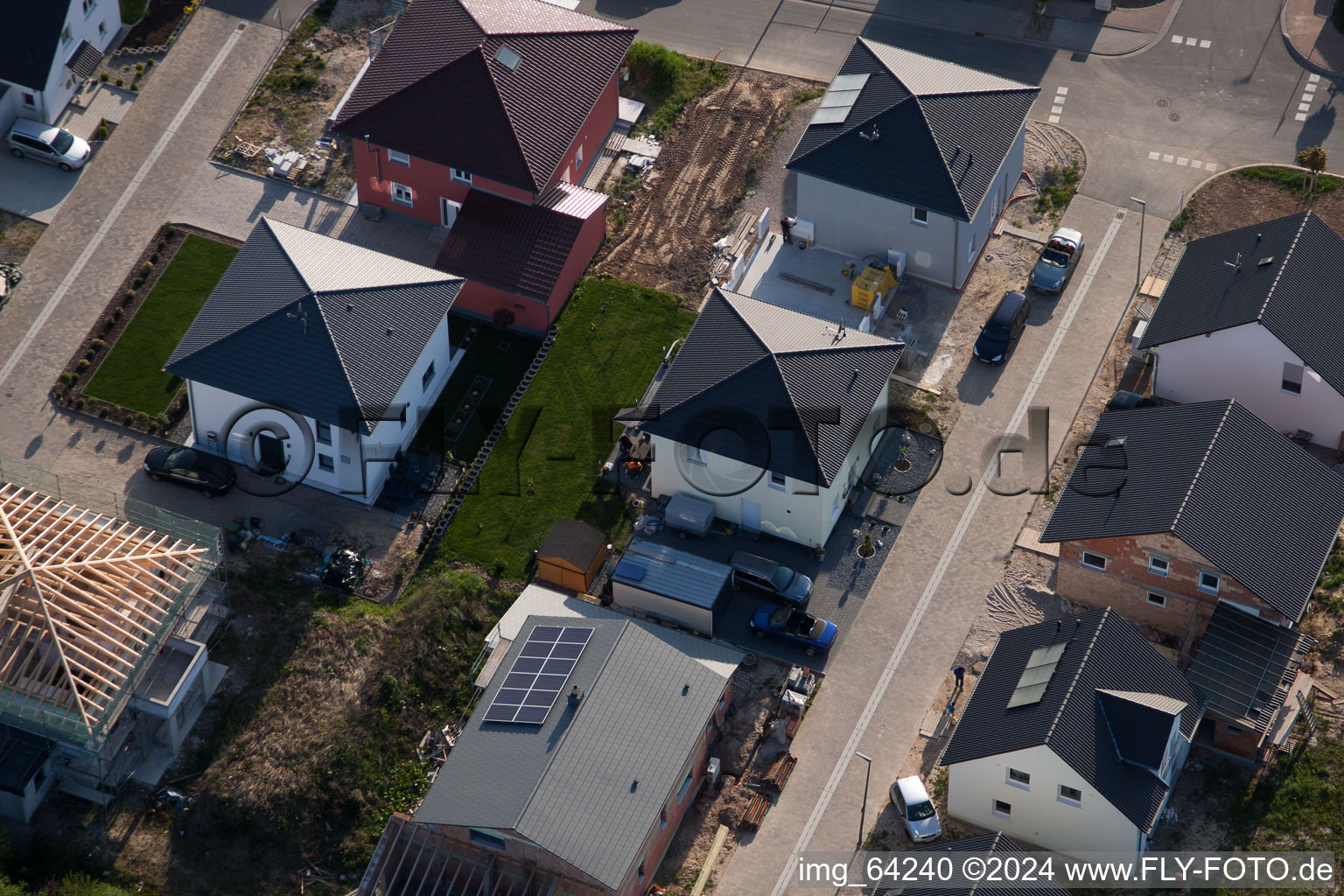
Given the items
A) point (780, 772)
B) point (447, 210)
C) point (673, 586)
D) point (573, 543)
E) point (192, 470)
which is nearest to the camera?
point (780, 772)

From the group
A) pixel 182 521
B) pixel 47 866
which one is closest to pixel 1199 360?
pixel 182 521

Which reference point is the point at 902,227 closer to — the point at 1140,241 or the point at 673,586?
the point at 1140,241

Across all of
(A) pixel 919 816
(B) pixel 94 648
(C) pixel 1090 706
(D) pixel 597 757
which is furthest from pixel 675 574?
(B) pixel 94 648

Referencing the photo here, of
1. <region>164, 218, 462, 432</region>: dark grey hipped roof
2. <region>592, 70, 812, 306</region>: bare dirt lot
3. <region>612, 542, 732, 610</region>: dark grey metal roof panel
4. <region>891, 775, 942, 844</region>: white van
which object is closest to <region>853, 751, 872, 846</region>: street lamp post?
<region>891, 775, 942, 844</region>: white van

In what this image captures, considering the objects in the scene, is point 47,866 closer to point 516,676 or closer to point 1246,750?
point 516,676

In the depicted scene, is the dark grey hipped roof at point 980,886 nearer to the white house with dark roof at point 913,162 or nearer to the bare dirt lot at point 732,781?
the bare dirt lot at point 732,781

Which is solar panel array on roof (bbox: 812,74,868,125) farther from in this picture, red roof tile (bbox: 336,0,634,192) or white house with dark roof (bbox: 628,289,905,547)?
white house with dark roof (bbox: 628,289,905,547)

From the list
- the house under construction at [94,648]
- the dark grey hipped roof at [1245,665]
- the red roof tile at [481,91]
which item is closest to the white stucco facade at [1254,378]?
the dark grey hipped roof at [1245,665]
